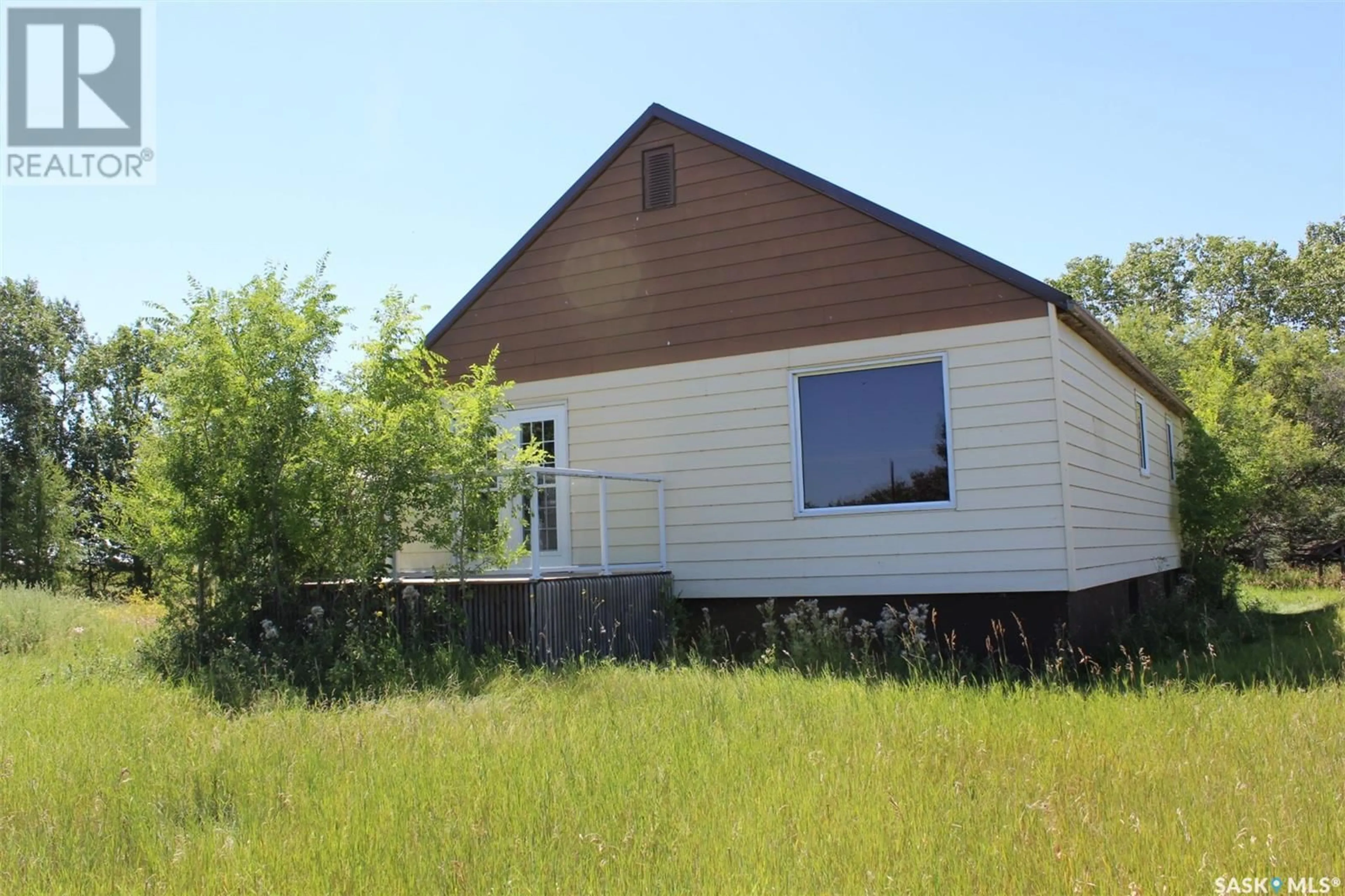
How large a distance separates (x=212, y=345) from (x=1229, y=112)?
41.5ft

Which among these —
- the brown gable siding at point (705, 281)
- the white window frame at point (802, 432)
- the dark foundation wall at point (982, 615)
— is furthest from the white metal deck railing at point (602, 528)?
the white window frame at point (802, 432)

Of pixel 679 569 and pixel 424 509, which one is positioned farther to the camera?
pixel 679 569

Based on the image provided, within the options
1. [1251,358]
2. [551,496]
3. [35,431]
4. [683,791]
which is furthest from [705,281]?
[1251,358]

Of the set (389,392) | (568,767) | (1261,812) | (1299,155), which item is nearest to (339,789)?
(568,767)

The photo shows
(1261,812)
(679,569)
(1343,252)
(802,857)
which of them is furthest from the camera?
(1343,252)

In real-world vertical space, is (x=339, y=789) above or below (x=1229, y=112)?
below

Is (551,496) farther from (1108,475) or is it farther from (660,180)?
(1108,475)

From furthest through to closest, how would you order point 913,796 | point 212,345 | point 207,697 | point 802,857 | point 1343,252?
1. point 1343,252
2. point 212,345
3. point 207,697
4. point 913,796
5. point 802,857

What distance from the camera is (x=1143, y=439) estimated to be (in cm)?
→ 1302

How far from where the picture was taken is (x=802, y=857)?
363 centimetres

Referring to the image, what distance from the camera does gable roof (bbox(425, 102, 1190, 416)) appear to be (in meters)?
8.80

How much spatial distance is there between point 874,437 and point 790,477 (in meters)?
0.93

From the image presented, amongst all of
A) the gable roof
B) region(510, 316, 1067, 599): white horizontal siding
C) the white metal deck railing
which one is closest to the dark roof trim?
the gable roof

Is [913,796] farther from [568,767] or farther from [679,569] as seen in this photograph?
[679,569]
